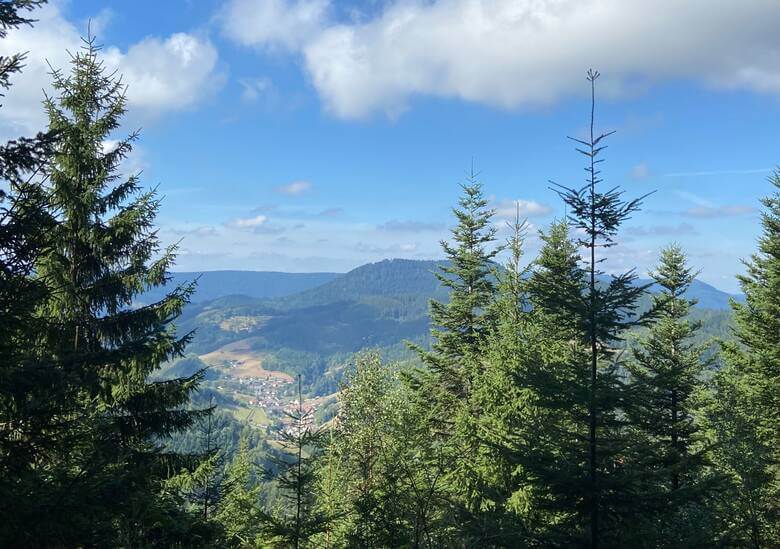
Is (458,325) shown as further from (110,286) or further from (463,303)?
(110,286)

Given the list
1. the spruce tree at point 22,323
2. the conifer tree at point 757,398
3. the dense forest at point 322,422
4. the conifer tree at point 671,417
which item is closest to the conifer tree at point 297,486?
the dense forest at point 322,422

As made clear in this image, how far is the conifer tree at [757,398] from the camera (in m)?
14.1

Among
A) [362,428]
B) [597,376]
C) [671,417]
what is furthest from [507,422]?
[362,428]


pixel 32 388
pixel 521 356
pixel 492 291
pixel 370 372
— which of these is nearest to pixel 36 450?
pixel 32 388

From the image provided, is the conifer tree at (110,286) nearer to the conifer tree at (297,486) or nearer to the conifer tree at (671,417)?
the conifer tree at (297,486)

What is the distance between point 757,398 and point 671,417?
386 cm

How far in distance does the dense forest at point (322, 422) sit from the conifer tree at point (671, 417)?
0.32 ft

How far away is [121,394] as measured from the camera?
11.7m

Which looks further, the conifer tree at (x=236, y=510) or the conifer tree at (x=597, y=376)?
the conifer tree at (x=236, y=510)

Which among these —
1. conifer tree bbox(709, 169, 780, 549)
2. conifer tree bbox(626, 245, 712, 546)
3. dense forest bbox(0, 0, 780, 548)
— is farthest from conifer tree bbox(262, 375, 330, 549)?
conifer tree bbox(709, 169, 780, 549)

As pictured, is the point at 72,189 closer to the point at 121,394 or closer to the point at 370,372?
the point at 121,394

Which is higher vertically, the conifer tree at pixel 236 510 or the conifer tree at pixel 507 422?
the conifer tree at pixel 507 422

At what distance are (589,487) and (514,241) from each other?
16.8 meters

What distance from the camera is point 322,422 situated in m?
11.2
